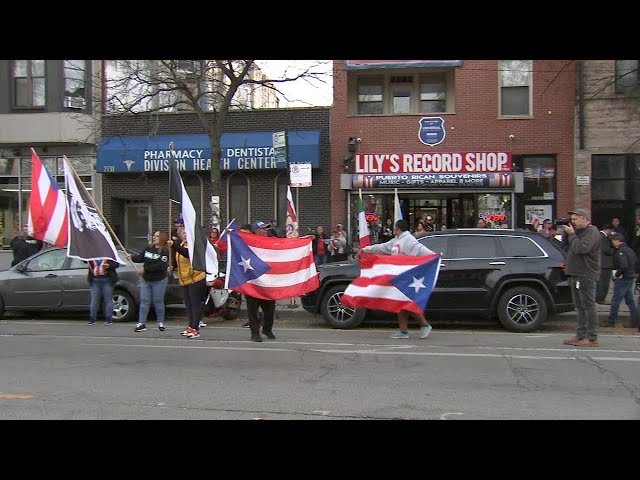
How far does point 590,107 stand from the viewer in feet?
54.9

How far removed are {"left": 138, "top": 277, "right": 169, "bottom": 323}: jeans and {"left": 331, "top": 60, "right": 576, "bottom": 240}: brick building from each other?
846cm

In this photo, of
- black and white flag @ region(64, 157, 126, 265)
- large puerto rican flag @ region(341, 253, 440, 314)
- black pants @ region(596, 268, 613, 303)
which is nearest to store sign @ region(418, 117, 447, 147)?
black pants @ region(596, 268, 613, 303)

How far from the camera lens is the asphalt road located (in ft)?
17.9

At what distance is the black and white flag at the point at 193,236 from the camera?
9.33 meters

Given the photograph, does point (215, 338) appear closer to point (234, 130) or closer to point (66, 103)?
point (234, 130)

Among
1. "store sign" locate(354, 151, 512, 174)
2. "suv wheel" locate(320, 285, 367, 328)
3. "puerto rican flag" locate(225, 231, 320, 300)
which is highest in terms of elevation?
"store sign" locate(354, 151, 512, 174)

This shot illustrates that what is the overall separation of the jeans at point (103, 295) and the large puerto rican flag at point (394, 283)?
180 inches

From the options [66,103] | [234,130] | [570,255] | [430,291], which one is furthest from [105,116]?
[570,255]

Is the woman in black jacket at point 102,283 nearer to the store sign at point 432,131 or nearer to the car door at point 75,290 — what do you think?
the car door at point 75,290

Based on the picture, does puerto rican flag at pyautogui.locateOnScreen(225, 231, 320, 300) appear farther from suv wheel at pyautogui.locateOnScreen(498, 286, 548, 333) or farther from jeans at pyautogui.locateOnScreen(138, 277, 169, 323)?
suv wheel at pyautogui.locateOnScreen(498, 286, 548, 333)

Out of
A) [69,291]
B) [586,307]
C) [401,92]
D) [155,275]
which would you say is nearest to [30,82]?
[69,291]

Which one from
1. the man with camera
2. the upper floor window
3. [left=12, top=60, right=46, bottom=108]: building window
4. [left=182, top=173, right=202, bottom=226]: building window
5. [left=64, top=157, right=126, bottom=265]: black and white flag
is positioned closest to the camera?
the man with camera

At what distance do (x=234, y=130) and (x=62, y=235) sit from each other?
932cm

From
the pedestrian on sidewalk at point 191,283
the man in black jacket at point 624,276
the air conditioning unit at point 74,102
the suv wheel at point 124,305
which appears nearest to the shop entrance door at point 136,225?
the air conditioning unit at point 74,102
